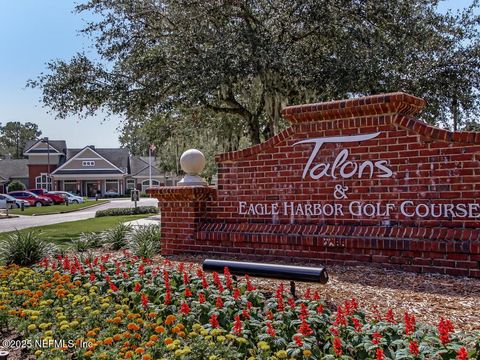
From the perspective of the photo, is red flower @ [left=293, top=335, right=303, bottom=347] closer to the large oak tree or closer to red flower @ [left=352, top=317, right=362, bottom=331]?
red flower @ [left=352, top=317, right=362, bottom=331]

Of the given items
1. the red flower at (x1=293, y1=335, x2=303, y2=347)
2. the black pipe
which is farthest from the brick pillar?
the red flower at (x1=293, y1=335, x2=303, y2=347)

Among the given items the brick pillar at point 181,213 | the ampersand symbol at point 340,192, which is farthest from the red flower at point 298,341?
the brick pillar at point 181,213

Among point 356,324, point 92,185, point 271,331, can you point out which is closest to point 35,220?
point 271,331

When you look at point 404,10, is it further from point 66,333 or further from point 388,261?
point 66,333

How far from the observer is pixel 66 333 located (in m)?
3.84

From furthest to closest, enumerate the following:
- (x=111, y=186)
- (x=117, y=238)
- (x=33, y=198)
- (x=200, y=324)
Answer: (x=111, y=186) < (x=33, y=198) < (x=117, y=238) < (x=200, y=324)

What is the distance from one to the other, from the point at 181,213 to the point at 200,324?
3.78m

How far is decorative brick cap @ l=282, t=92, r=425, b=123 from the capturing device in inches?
233

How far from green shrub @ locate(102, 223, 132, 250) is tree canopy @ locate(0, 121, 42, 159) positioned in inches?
4206

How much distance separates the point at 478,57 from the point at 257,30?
6.35 metres

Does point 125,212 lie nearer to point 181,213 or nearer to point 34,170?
point 181,213

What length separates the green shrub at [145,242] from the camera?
751 centimetres

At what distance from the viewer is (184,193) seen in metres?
7.36

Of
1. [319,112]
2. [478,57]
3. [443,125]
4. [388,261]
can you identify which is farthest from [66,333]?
[443,125]
